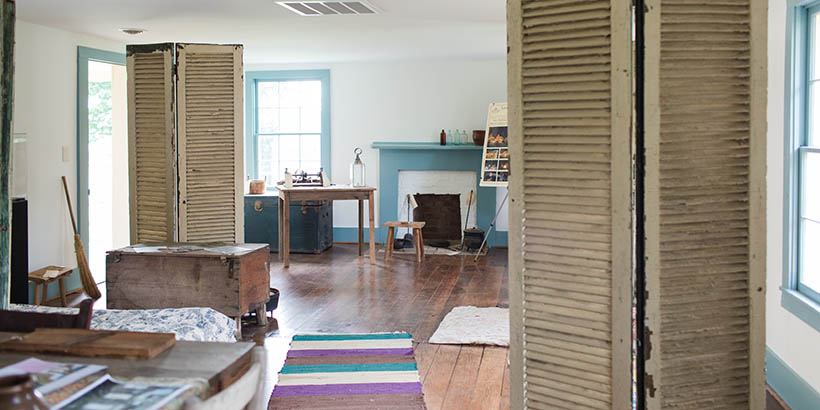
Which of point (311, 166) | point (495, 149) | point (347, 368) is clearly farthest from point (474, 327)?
point (311, 166)

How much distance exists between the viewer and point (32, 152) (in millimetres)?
5641

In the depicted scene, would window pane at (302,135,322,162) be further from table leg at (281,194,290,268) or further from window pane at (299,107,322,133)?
table leg at (281,194,290,268)

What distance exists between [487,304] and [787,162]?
8.59 feet

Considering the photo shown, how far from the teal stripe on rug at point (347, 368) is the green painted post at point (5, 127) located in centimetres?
149

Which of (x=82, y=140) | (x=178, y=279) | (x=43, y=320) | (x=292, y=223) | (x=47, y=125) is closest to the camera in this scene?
(x=43, y=320)

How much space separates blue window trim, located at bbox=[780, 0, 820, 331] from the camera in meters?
3.31

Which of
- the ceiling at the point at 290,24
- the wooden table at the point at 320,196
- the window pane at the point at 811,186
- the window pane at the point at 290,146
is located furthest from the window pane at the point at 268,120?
the window pane at the point at 811,186

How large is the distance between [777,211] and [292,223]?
5.61m

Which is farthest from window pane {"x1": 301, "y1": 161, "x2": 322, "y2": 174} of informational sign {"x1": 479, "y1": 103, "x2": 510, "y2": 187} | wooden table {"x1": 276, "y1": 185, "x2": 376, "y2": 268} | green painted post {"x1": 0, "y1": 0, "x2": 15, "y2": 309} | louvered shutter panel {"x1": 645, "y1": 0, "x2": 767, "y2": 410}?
louvered shutter panel {"x1": 645, "y1": 0, "x2": 767, "y2": 410}

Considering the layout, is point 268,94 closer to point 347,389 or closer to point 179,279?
point 179,279

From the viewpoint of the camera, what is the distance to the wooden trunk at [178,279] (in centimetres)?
430

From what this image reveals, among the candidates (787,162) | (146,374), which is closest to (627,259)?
(146,374)

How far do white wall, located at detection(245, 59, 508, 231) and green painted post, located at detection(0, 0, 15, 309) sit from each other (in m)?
5.53

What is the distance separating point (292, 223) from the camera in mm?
8117
